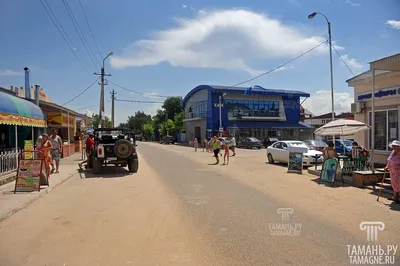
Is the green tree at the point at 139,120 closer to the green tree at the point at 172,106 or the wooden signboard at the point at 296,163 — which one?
the green tree at the point at 172,106

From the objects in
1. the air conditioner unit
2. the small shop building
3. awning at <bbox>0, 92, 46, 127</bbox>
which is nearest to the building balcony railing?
awning at <bbox>0, 92, 46, 127</bbox>

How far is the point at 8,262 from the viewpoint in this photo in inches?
192

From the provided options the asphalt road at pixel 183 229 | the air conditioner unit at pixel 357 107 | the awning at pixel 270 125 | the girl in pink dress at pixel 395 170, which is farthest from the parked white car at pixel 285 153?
the awning at pixel 270 125

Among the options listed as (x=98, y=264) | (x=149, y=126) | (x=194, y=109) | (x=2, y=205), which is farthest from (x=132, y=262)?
(x=149, y=126)

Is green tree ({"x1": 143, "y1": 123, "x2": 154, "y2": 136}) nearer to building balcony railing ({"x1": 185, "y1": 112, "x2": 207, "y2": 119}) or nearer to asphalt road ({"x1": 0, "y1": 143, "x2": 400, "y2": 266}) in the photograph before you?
building balcony railing ({"x1": 185, "y1": 112, "x2": 207, "y2": 119})

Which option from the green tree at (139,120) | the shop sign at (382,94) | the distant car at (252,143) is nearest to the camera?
the shop sign at (382,94)

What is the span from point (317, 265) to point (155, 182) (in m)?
8.64

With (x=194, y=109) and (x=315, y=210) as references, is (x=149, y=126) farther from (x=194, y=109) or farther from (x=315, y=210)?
(x=315, y=210)

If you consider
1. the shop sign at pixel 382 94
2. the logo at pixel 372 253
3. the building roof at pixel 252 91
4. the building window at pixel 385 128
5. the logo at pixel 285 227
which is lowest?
the logo at pixel 372 253

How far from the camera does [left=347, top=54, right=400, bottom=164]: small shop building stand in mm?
13789

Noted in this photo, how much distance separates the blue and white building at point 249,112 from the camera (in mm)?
52656

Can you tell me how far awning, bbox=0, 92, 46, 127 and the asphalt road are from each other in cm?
449

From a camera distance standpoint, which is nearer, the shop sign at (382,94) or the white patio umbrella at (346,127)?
the white patio umbrella at (346,127)

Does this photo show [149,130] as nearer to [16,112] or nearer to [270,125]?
[270,125]
